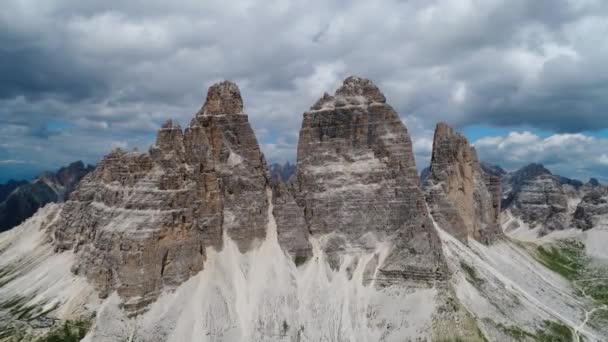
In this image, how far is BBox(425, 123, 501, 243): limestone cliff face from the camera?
149 meters

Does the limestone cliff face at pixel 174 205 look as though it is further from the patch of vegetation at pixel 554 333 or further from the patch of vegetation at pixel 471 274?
the patch of vegetation at pixel 554 333

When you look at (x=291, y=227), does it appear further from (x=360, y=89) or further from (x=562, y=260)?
(x=562, y=260)

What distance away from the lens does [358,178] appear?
126 metres

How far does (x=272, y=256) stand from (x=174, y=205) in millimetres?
25332

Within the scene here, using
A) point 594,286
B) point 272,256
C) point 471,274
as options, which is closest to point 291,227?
point 272,256

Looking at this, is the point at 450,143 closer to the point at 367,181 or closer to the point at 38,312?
the point at 367,181

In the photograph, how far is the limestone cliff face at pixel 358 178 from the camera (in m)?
122

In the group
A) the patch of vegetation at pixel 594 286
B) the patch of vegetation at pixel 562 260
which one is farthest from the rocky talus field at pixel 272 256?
the patch of vegetation at pixel 562 260

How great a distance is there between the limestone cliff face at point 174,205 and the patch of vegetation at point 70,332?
23.9 ft

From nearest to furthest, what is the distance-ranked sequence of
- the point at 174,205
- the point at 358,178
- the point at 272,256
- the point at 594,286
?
the point at 174,205, the point at 272,256, the point at 358,178, the point at 594,286

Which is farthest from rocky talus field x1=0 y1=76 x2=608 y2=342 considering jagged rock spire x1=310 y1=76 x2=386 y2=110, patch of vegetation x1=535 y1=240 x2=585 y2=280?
patch of vegetation x1=535 y1=240 x2=585 y2=280

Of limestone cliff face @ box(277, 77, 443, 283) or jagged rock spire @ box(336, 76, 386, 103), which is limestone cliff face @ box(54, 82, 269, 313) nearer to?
limestone cliff face @ box(277, 77, 443, 283)

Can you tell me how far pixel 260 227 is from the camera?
4884 inches

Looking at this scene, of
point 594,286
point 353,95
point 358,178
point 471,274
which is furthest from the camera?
point 594,286
